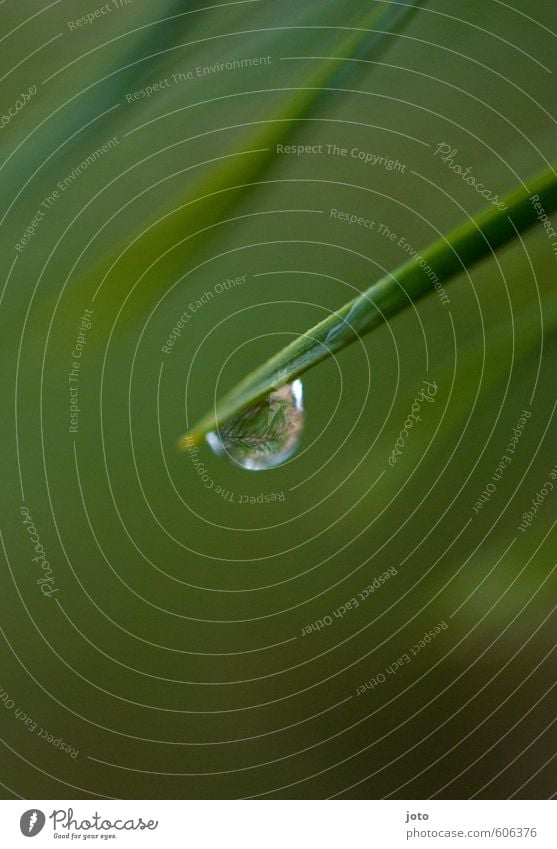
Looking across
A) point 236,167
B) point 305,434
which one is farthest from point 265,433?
point 236,167

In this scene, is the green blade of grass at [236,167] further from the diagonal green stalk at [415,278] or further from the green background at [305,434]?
the diagonal green stalk at [415,278]

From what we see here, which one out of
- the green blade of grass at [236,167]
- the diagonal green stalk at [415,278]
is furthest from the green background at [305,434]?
the diagonal green stalk at [415,278]

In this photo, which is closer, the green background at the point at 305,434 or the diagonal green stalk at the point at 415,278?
the diagonal green stalk at the point at 415,278

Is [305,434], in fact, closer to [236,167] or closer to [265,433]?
[265,433]

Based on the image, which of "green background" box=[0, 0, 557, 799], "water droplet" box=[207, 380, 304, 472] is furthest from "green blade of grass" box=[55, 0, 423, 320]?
"water droplet" box=[207, 380, 304, 472]
